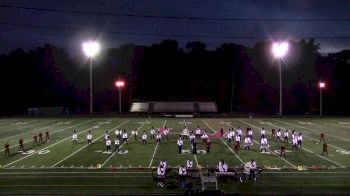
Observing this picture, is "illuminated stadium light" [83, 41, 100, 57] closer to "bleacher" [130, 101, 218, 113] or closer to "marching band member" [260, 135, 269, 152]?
"bleacher" [130, 101, 218, 113]

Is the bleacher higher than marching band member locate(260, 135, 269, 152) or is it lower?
higher

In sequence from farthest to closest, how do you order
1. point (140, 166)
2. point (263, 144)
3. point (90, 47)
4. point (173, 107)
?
1. point (173, 107)
2. point (90, 47)
3. point (263, 144)
4. point (140, 166)

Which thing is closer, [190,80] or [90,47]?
[90,47]

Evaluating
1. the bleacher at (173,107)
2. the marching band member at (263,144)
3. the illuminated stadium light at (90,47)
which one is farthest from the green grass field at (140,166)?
the bleacher at (173,107)

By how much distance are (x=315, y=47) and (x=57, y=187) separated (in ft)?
343

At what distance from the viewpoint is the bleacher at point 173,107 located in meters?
81.7

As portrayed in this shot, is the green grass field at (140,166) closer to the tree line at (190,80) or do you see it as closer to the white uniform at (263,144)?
the white uniform at (263,144)

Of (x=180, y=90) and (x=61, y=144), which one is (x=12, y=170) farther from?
(x=180, y=90)

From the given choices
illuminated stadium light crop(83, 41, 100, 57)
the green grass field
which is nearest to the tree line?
illuminated stadium light crop(83, 41, 100, 57)

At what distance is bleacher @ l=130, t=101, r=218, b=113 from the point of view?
3216 inches

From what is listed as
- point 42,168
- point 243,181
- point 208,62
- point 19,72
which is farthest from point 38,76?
point 243,181

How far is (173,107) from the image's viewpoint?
8319 centimetres

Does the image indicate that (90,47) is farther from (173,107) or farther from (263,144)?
(263,144)

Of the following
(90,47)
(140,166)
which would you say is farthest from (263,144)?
(90,47)
